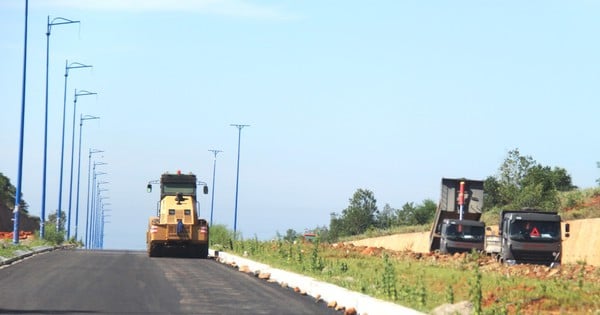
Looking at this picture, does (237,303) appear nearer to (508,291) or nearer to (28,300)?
(28,300)

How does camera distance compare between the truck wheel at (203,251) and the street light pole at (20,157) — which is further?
the street light pole at (20,157)

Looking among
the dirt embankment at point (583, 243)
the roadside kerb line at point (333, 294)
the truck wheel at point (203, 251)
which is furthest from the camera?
the dirt embankment at point (583, 243)

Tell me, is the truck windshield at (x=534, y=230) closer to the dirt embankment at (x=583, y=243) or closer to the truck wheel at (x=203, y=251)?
the dirt embankment at (x=583, y=243)

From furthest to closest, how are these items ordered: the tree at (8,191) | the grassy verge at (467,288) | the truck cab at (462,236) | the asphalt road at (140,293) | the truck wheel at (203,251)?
the tree at (8,191) < the truck cab at (462,236) < the truck wheel at (203,251) < the asphalt road at (140,293) < the grassy verge at (467,288)

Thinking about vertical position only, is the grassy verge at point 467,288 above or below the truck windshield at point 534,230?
below

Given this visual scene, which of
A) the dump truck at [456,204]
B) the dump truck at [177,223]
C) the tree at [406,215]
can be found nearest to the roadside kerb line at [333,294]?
the dump truck at [177,223]

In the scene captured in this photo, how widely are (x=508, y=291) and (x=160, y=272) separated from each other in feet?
44.9

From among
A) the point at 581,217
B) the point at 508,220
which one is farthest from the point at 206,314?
the point at 581,217

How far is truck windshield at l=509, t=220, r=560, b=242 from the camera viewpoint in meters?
45.5

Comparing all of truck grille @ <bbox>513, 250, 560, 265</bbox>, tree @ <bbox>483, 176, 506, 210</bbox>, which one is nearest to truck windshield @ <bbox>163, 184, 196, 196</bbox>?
truck grille @ <bbox>513, 250, 560, 265</bbox>

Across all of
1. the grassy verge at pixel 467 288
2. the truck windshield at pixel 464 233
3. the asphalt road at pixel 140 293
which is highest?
the truck windshield at pixel 464 233

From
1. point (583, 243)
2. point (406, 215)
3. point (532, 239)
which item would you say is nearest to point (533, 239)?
point (532, 239)

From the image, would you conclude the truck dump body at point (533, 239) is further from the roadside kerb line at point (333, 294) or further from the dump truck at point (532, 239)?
the roadside kerb line at point (333, 294)

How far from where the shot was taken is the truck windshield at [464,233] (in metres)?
51.1
